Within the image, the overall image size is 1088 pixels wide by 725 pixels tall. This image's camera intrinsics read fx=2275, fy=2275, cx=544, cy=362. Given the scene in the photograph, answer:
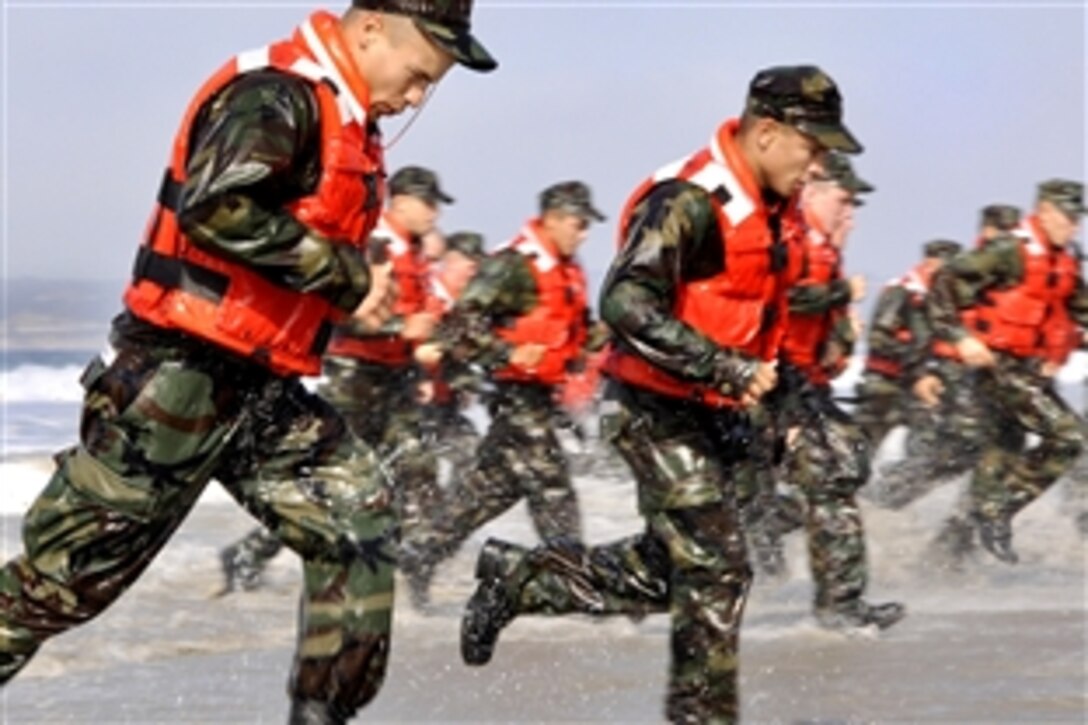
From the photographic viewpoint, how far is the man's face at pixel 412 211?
10750 mm

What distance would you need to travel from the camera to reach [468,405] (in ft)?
38.4

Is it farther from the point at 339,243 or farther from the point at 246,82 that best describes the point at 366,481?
the point at 246,82

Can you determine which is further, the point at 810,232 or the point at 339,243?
the point at 810,232

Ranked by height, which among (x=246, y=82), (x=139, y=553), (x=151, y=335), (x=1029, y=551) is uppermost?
(x=246, y=82)

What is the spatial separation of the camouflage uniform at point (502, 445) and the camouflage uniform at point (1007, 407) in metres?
1.83

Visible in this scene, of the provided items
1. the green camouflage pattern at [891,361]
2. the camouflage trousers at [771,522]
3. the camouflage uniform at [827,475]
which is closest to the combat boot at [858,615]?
the camouflage uniform at [827,475]

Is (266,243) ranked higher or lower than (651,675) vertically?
higher

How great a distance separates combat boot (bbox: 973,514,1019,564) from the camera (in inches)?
437

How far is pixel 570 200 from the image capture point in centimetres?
1045

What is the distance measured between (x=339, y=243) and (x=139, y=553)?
827 millimetres

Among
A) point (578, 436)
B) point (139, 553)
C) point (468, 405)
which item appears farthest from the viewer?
point (468, 405)

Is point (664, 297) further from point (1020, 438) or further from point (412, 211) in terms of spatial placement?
point (1020, 438)

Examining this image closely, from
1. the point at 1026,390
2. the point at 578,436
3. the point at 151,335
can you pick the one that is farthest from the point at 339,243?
the point at 1026,390

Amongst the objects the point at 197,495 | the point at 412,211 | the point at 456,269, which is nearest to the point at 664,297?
the point at 197,495
